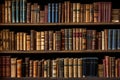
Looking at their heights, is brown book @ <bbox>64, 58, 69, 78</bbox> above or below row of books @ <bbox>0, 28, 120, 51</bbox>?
below

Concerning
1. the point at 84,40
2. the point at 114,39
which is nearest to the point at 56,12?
the point at 84,40

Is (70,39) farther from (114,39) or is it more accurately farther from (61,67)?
(114,39)

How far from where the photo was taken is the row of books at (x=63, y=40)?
2881mm

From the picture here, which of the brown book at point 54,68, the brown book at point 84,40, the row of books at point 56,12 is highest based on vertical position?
the row of books at point 56,12

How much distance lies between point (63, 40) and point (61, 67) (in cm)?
28

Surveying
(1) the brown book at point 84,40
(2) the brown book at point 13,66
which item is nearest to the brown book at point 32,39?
(2) the brown book at point 13,66

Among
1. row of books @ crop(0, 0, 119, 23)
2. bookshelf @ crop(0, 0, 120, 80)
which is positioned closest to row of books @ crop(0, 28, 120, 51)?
bookshelf @ crop(0, 0, 120, 80)

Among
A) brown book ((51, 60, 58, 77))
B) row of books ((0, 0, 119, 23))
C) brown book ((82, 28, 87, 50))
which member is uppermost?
row of books ((0, 0, 119, 23))

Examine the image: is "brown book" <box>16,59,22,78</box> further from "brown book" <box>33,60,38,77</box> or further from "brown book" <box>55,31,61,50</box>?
"brown book" <box>55,31,61,50</box>

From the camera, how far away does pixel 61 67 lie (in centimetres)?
288

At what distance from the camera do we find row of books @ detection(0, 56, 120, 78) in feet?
9.43

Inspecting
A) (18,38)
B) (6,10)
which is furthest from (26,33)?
(6,10)

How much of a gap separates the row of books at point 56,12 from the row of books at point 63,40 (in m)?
0.11

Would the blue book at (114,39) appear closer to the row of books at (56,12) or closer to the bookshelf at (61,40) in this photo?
the bookshelf at (61,40)
